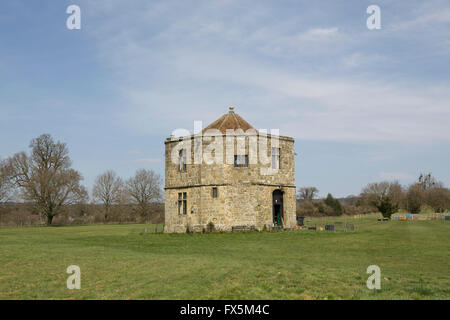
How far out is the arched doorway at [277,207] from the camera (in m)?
34.0

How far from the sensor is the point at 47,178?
196 feet

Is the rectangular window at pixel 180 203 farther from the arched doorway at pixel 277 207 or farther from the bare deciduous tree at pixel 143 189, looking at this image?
the bare deciduous tree at pixel 143 189

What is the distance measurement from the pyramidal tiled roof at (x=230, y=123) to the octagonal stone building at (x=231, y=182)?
3.5 inches

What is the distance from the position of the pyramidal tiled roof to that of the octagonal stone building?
0.29ft

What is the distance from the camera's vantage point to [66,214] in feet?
214

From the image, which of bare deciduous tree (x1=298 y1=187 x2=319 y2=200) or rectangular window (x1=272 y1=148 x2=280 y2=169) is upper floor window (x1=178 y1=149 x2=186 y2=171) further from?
bare deciduous tree (x1=298 y1=187 x2=319 y2=200)

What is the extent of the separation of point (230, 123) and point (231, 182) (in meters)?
5.47

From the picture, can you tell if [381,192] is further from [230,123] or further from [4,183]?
[4,183]

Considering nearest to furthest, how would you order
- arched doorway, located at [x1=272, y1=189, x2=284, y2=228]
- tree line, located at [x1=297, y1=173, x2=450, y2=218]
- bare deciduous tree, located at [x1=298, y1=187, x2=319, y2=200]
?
arched doorway, located at [x1=272, y1=189, x2=284, y2=228] < tree line, located at [x1=297, y1=173, x2=450, y2=218] < bare deciduous tree, located at [x1=298, y1=187, x2=319, y2=200]

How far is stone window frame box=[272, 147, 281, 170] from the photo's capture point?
3425 centimetres
